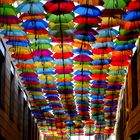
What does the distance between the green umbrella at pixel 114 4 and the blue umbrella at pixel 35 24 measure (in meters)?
1.78

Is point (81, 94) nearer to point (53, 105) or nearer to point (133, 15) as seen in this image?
point (53, 105)

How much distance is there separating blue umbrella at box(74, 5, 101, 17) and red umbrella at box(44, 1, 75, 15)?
0.81ft

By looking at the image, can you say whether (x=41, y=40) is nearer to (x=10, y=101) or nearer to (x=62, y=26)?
(x=62, y=26)

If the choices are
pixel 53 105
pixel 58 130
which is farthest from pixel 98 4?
pixel 58 130

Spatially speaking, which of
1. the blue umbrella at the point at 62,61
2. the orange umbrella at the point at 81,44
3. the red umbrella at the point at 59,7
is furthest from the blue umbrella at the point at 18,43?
the red umbrella at the point at 59,7

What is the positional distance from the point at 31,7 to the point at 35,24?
86 cm

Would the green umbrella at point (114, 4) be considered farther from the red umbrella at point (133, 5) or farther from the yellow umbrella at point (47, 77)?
the yellow umbrella at point (47, 77)

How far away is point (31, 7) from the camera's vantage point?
10648 mm

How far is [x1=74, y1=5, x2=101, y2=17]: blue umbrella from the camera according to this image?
1059 cm

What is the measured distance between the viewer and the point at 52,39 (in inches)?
488

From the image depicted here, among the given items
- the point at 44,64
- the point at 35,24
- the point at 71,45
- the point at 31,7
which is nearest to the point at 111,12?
the point at 31,7

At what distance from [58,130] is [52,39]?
57.6 feet

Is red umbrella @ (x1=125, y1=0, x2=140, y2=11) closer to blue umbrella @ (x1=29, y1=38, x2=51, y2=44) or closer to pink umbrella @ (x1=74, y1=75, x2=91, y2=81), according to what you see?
blue umbrella @ (x1=29, y1=38, x2=51, y2=44)

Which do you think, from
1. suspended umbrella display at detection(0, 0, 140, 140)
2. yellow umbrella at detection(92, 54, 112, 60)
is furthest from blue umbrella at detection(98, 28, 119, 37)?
yellow umbrella at detection(92, 54, 112, 60)
